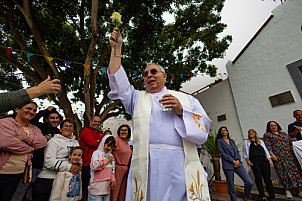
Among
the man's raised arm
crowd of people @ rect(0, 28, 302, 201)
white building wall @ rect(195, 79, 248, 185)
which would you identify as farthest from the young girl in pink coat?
white building wall @ rect(195, 79, 248, 185)

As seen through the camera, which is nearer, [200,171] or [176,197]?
[176,197]

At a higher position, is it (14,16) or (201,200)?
(14,16)

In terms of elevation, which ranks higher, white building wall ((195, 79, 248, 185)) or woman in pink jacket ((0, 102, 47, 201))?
white building wall ((195, 79, 248, 185))

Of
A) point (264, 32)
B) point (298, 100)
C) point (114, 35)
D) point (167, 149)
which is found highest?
point (264, 32)

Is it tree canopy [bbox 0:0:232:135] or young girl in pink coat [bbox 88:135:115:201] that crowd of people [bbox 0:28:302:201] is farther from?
tree canopy [bbox 0:0:232:135]

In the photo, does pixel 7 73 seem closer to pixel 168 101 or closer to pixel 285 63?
pixel 168 101

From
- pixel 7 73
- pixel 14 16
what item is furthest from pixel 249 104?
pixel 7 73

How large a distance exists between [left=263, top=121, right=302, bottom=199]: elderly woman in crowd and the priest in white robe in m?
3.81

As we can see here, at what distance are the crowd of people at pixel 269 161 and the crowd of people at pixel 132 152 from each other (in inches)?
0.8

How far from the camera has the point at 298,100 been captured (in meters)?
4.68

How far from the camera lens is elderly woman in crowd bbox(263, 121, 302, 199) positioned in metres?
3.65

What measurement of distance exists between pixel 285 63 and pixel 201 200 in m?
6.00

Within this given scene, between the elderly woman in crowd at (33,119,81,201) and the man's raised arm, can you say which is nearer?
Answer: the man's raised arm

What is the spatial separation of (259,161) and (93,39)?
229 inches
